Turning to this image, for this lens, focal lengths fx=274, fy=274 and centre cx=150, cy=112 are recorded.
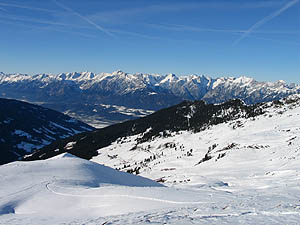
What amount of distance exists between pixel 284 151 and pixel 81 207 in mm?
47027

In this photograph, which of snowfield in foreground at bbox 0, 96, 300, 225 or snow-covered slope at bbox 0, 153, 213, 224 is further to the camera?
snow-covered slope at bbox 0, 153, 213, 224

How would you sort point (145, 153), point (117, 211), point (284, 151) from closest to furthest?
point (117, 211), point (284, 151), point (145, 153)

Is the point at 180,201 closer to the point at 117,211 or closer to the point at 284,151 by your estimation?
the point at 117,211

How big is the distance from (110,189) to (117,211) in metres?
5.90

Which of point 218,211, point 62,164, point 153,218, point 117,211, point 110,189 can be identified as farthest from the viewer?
point 62,164

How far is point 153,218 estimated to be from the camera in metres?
15.4

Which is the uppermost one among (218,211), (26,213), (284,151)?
(284,151)

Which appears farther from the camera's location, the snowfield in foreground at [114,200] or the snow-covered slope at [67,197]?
the snow-covered slope at [67,197]

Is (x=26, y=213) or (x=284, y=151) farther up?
(x=284, y=151)

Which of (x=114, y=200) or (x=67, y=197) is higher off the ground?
(x=114, y=200)

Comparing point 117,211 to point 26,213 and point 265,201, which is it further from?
point 265,201

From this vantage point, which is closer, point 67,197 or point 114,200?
point 114,200

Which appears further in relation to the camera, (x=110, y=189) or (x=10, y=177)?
(x=10, y=177)

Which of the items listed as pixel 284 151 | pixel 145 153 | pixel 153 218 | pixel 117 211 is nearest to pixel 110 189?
pixel 117 211
